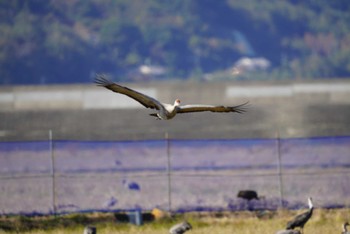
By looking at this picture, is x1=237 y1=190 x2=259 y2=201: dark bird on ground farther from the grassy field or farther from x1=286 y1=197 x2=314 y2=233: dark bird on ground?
x1=286 y1=197 x2=314 y2=233: dark bird on ground

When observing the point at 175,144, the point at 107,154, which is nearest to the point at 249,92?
the point at 175,144

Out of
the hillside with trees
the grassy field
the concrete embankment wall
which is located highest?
the hillside with trees

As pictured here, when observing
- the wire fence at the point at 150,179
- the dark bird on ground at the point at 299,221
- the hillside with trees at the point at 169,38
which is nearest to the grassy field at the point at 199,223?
the dark bird on ground at the point at 299,221

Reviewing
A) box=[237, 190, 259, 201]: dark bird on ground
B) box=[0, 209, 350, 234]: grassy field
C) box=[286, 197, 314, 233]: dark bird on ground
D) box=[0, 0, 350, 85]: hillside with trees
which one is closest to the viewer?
box=[286, 197, 314, 233]: dark bird on ground

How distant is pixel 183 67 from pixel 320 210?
280 feet

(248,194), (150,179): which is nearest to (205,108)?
(248,194)

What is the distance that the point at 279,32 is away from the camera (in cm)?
12238

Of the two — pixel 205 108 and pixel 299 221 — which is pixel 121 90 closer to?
pixel 205 108

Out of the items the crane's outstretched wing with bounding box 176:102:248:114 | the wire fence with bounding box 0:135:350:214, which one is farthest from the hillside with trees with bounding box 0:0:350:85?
the crane's outstretched wing with bounding box 176:102:248:114

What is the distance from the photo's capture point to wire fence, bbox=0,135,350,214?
26.9 meters

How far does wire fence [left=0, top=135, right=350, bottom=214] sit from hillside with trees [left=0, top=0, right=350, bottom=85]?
189 ft

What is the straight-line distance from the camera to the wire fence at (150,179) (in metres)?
26.9

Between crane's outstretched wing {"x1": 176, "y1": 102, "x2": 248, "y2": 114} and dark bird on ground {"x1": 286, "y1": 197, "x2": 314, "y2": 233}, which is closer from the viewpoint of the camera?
crane's outstretched wing {"x1": 176, "y1": 102, "x2": 248, "y2": 114}

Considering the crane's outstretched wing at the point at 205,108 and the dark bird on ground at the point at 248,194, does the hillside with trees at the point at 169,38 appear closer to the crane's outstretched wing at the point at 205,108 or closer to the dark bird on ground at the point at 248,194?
the dark bird on ground at the point at 248,194
